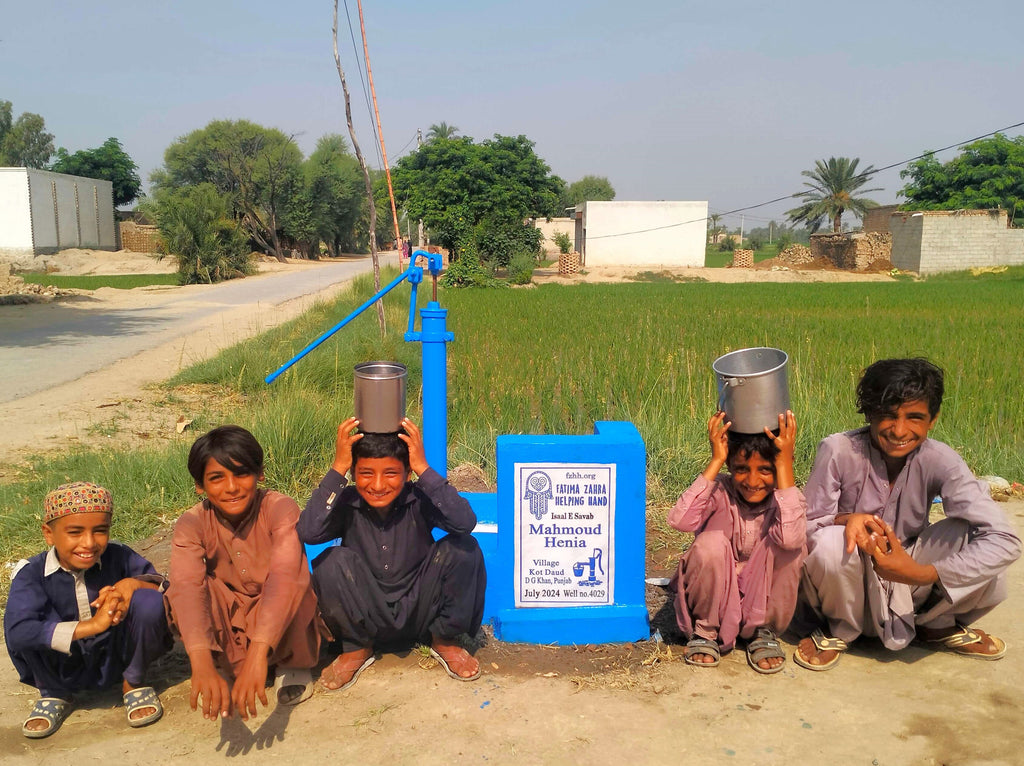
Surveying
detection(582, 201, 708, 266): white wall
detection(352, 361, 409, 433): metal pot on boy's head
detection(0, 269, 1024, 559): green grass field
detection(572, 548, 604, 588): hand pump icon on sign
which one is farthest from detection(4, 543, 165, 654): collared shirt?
detection(582, 201, 708, 266): white wall

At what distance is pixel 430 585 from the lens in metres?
2.59

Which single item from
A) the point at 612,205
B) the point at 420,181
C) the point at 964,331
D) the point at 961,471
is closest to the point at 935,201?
the point at 612,205

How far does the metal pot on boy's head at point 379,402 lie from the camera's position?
2447 millimetres

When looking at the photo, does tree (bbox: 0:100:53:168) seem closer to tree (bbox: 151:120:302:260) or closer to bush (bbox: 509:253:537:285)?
tree (bbox: 151:120:302:260)

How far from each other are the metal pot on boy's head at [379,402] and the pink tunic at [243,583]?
0.39 metres

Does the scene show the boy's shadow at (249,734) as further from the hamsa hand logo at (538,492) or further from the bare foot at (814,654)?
the bare foot at (814,654)

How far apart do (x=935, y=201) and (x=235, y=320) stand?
124 feet

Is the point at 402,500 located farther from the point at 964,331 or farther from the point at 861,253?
the point at 861,253

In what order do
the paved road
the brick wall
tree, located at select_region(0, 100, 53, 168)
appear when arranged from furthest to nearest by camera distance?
tree, located at select_region(0, 100, 53, 168), the brick wall, the paved road

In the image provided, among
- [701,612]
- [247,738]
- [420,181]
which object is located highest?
[420,181]

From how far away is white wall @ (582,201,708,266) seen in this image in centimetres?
4119

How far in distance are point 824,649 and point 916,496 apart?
0.59 m

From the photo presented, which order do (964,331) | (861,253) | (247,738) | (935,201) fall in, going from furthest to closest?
(935,201), (861,253), (964,331), (247,738)

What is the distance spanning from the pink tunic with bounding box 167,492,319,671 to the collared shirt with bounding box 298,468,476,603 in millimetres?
106
